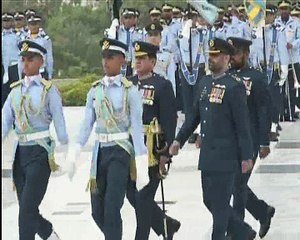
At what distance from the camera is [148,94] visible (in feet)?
24.8

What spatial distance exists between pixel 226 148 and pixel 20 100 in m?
1.48

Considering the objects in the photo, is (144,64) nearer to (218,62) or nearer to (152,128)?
(152,128)

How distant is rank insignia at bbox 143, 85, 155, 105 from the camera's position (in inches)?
297

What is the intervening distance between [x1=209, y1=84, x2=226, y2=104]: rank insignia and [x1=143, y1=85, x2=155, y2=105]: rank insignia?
0.55 m

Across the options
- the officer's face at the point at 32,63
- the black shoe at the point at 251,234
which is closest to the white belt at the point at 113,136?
the officer's face at the point at 32,63

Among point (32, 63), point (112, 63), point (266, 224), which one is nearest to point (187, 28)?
point (266, 224)

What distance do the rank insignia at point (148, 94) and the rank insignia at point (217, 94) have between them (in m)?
0.55

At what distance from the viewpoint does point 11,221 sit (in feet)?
31.0

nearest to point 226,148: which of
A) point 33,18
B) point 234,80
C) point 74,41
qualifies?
point 234,80

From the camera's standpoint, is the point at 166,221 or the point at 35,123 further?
the point at 166,221

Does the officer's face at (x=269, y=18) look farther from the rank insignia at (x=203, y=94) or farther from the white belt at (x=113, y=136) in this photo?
the white belt at (x=113, y=136)

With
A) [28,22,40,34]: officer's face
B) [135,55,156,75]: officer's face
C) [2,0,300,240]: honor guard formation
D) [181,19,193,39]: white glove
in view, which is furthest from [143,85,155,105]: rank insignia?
[28,22,40,34]: officer's face

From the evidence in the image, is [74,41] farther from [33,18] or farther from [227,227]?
[227,227]

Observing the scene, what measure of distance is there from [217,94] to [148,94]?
0.64 meters
